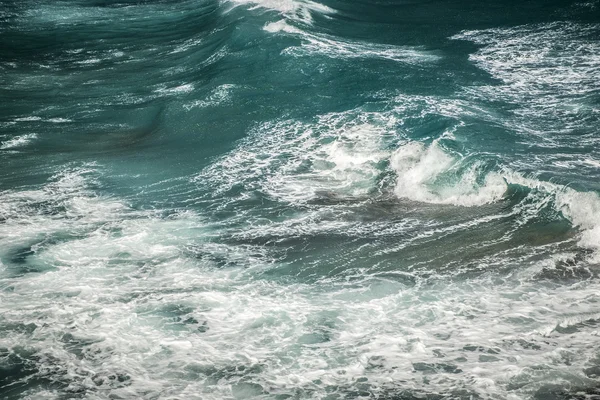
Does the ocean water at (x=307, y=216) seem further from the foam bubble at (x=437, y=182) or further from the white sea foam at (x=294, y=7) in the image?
the white sea foam at (x=294, y=7)

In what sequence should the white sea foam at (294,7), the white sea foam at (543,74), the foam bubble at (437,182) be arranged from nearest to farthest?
1. the foam bubble at (437,182)
2. the white sea foam at (543,74)
3. the white sea foam at (294,7)

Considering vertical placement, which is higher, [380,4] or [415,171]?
[380,4]

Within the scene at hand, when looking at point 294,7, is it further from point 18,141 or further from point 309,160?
point 309,160

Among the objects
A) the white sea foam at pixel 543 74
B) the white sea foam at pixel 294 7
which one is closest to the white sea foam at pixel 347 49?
the white sea foam at pixel 543 74

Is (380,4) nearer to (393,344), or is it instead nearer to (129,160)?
(129,160)

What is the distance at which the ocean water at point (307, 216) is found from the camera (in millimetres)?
7164

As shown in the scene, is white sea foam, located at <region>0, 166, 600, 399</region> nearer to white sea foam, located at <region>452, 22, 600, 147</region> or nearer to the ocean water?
the ocean water

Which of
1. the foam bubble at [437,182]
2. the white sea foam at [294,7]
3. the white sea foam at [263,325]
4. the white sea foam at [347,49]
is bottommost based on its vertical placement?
the white sea foam at [263,325]

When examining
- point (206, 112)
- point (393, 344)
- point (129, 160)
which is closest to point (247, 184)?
point (129, 160)

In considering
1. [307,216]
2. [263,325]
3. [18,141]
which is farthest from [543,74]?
[18,141]

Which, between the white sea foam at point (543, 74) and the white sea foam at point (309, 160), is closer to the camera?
the white sea foam at point (309, 160)

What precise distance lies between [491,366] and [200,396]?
278cm

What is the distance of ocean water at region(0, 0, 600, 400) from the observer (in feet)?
23.5

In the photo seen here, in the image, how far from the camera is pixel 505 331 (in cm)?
751
